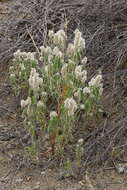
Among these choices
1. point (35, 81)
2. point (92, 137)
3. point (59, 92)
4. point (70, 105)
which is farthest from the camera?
point (92, 137)

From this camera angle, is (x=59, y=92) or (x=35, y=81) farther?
(x=59, y=92)

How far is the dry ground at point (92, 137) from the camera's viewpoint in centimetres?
299

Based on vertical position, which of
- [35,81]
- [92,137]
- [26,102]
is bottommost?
[92,137]

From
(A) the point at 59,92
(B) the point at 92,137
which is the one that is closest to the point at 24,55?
(A) the point at 59,92

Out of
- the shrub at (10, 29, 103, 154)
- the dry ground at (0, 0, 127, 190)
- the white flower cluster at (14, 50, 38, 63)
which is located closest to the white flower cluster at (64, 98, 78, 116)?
the shrub at (10, 29, 103, 154)

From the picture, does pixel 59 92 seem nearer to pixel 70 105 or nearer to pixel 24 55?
pixel 70 105

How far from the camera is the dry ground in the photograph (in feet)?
9.82

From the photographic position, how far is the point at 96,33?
13.5 feet

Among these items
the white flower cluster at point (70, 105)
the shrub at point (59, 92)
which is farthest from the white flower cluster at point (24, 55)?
the white flower cluster at point (70, 105)

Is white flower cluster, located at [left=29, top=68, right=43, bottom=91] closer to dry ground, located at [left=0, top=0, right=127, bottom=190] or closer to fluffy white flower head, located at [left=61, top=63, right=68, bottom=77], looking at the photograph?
fluffy white flower head, located at [left=61, top=63, right=68, bottom=77]

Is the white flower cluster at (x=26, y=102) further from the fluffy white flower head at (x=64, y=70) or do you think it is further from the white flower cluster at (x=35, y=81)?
the fluffy white flower head at (x=64, y=70)

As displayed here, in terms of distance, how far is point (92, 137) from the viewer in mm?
3281

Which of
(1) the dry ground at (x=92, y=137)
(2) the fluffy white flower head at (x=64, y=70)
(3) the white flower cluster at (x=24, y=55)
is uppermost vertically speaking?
(3) the white flower cluster at (x=24, y=55)

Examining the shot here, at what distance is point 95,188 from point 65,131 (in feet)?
1.42
